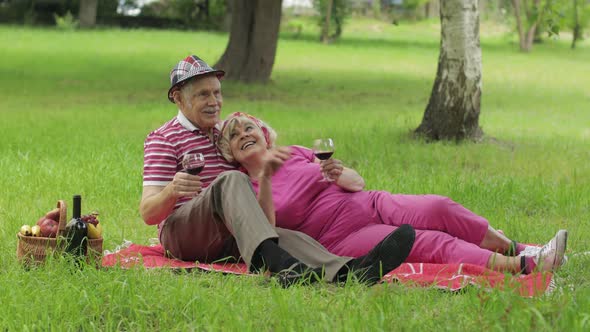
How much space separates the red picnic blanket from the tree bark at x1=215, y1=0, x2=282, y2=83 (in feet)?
49.8

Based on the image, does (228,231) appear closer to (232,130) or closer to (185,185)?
(185,185)

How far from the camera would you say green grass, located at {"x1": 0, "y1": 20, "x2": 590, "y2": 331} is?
449cm

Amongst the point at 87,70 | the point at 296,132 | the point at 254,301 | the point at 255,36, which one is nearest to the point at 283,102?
the point at 255,36

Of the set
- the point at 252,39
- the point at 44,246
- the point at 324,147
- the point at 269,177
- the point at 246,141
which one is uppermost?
the point at 324,147

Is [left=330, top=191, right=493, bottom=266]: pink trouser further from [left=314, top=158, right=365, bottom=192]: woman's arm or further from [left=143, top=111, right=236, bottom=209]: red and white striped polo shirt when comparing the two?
[left=143, top=111, right=236, bottom=209]: red and white striped polo shirt

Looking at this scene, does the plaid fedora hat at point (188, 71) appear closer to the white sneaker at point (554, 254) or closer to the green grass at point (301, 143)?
the green grass at point (301, 143)

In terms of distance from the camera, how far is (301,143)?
11977 mm

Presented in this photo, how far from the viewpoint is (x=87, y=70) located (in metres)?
24.4

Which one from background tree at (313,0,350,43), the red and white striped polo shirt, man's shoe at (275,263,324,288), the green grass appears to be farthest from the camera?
background tree at (313,0,350,43)

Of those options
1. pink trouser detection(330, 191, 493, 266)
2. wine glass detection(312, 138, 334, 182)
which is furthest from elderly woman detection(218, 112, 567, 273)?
wine glass detection(312, 138, 334, 182)

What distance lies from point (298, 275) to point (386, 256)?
0.51m

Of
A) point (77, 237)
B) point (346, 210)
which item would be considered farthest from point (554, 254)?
point (77, 237)

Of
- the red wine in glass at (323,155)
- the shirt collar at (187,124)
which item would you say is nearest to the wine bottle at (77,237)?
the shirt collar at (187,124)

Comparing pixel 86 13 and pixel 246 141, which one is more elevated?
pixel 246 141
